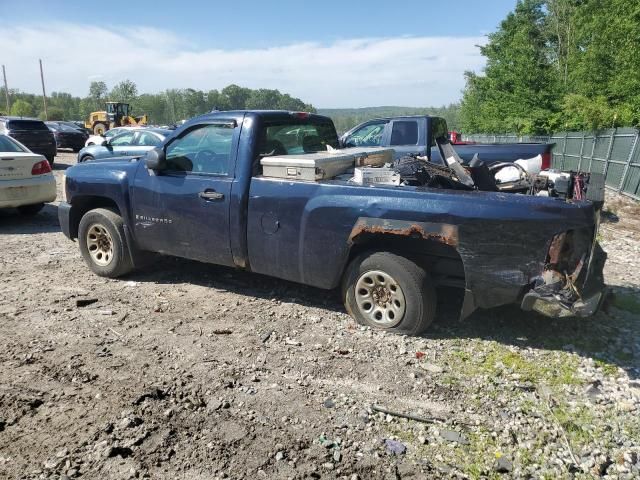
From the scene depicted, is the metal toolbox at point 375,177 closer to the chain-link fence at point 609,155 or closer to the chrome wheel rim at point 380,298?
the chrome wheel rim at point 380,298

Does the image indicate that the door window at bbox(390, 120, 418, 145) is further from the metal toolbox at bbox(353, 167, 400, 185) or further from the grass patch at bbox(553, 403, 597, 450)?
the grass patch at bbox(553, 403, 597, 450)

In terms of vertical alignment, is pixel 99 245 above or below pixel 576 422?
above

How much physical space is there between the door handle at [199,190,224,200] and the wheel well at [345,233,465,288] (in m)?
1.40

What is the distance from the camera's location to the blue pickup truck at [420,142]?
8.12 meters

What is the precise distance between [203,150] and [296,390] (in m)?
2.70

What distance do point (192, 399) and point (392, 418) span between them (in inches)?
52.8

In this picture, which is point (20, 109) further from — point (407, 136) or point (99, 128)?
point (407, 136)

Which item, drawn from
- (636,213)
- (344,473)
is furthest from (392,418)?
(636,213)

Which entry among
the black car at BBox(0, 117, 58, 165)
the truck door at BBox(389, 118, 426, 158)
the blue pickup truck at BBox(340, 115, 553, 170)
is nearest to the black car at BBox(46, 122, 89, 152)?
the black car at BBox(0, 117, 58, 165)

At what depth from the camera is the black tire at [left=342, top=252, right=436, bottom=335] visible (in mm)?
3949

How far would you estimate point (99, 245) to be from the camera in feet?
18.7

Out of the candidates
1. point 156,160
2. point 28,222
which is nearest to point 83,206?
point 156,160

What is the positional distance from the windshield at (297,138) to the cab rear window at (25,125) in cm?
1470

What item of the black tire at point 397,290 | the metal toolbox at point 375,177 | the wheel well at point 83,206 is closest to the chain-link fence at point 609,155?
the metal toolbox at point 375,177
